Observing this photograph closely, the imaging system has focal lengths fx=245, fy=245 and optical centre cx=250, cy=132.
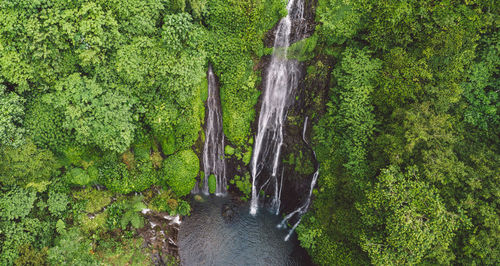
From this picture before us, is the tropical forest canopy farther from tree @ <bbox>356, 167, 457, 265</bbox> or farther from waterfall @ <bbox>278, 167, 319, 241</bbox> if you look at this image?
waterfall @ <bbox>278, 167, 319, 241</bbox>

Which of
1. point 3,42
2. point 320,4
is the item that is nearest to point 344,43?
point 320,4

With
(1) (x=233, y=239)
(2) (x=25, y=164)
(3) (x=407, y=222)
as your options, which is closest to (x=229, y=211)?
(1) (x=233, y=239)

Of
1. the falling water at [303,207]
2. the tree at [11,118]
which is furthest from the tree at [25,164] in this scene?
the falling water at [303,207]

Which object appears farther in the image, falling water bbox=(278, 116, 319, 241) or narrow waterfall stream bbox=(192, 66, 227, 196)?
narrow waterfall stream bbox=(192, 66, 227, 196)

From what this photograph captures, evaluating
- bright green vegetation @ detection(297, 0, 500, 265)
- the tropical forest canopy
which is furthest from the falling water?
bright green vegetation @ detection(297, 0, 500, 265)

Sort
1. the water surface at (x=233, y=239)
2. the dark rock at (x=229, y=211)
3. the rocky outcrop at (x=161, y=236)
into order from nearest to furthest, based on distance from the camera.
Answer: the rocky outcrop at (x=161, y=236) < the water surface at (x=233, y=239) < the dark rock at (x=229, y=211)

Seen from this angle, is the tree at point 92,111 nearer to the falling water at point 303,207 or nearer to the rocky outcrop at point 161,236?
the rocky outcrop at point 161,236

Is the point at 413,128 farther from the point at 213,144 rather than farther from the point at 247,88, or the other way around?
the point at 213,144
